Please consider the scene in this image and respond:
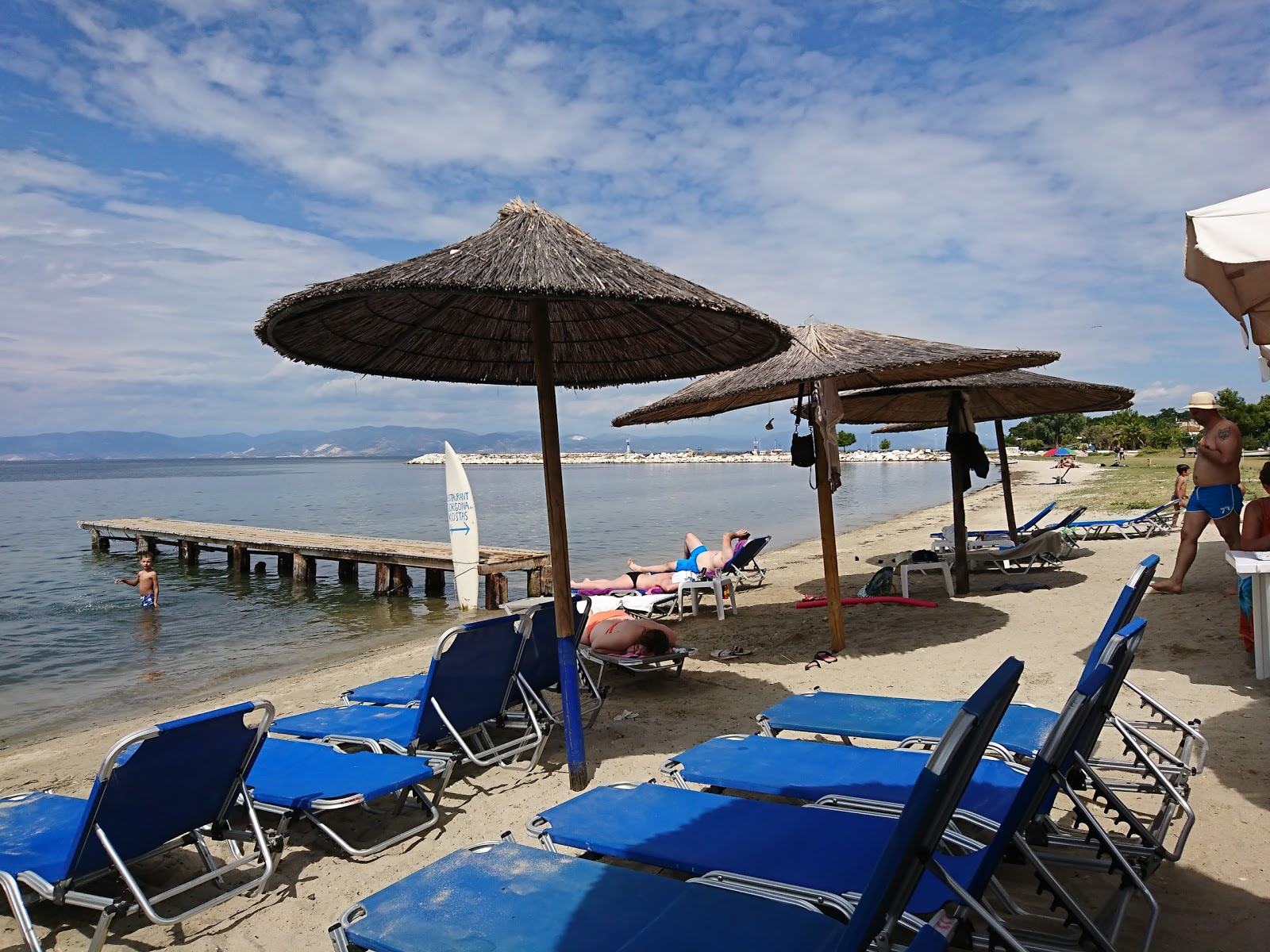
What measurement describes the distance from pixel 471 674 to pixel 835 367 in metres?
3.71

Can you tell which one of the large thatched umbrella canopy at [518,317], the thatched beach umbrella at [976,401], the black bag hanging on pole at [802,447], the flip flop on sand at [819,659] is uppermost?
the large thatched umbrella canopy at [518,317]

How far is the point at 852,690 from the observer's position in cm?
586

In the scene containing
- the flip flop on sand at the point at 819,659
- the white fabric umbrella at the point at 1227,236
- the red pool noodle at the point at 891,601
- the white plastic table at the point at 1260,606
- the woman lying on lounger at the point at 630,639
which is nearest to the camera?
the white fabric umbrella at the point at 1227,236

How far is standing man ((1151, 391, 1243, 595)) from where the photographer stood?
22.2ft

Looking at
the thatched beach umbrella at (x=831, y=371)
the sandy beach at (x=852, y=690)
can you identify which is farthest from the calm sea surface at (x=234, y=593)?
the thatched beach umbrella at (x=831, y=371)

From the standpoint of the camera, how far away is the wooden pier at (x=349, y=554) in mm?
13945

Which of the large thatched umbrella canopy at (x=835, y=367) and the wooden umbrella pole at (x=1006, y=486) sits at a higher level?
the large thatched umbrella canopy at (x=835, y=367)

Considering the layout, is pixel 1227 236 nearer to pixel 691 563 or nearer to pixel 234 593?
pixel 691 563

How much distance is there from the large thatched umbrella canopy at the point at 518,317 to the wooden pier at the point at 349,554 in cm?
535

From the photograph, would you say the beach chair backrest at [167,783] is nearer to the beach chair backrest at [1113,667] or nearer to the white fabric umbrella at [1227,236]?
the beach chair backrest at [1113,667]

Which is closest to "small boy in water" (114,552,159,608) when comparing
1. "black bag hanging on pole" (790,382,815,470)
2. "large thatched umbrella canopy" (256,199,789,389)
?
"large thatched umbrella canopy" (256,199,789,389)

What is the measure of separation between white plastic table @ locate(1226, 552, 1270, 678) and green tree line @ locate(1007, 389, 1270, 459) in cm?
3757

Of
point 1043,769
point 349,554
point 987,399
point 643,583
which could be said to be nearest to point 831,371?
point 643,583

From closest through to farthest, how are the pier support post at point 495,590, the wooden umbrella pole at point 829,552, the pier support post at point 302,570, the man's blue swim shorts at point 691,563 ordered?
the wooden umbrella pole at point 829,552 → the man's blue swim shorts at point 691,563 → the pier support post at point 495,590 → the pier support post at point 302,570
